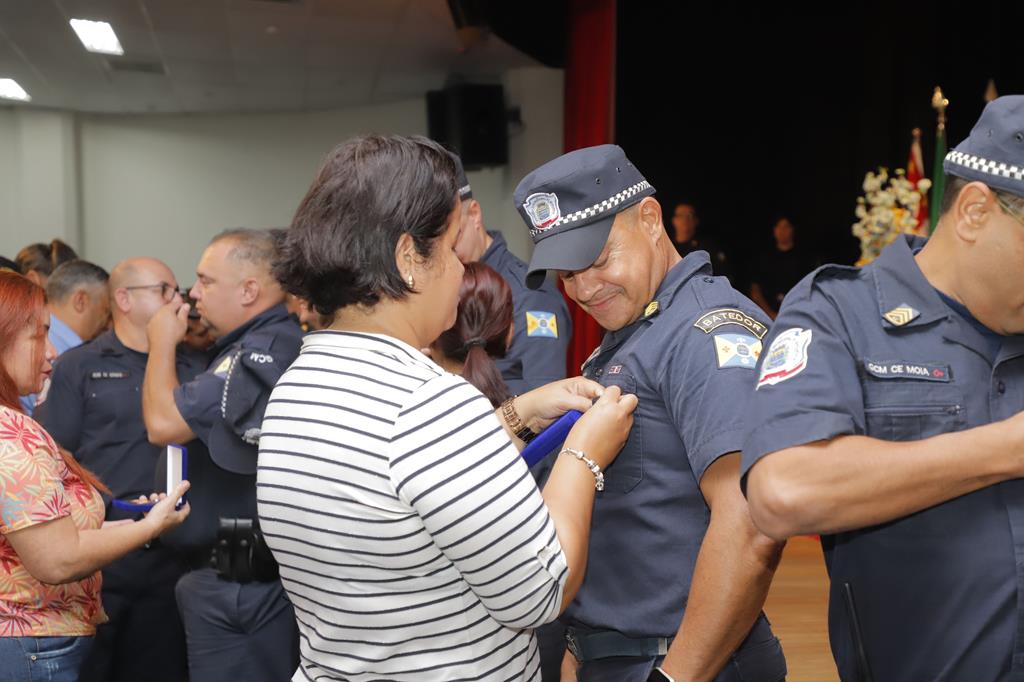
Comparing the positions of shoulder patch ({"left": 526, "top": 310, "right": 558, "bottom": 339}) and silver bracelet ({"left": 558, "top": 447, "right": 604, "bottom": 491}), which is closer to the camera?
silver bracelet ({"left": 558, "top": 447, "right": 604, "bottom": 491})

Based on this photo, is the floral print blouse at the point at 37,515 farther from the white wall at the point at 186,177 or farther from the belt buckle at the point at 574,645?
the white wall at the point at 186,177

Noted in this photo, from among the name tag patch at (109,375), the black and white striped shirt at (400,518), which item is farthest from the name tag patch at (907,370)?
the name tag patch at (109,375)

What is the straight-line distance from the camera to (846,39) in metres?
8.94

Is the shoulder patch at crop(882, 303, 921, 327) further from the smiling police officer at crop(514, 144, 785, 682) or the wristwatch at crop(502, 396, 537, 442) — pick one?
the wristwatch at crop(502, 396, 537, 442)

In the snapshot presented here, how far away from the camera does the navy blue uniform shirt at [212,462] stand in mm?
2436

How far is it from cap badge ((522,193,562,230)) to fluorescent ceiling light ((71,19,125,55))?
24.6 ft

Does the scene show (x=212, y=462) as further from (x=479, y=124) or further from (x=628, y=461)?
(x=479, y=124)

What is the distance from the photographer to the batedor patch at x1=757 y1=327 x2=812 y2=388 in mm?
1115

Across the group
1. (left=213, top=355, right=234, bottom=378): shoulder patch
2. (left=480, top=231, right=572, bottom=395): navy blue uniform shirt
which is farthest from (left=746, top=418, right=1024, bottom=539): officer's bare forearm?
(left=213, top=355, right=234, bottom=378): shoulder patch

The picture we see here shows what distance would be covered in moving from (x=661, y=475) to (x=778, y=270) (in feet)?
24.8

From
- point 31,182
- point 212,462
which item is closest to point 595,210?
point 212,462

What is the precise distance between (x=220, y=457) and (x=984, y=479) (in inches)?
72.1

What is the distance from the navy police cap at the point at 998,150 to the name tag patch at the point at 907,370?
22 cm

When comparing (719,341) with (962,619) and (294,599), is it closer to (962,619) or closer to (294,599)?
(962,619)
